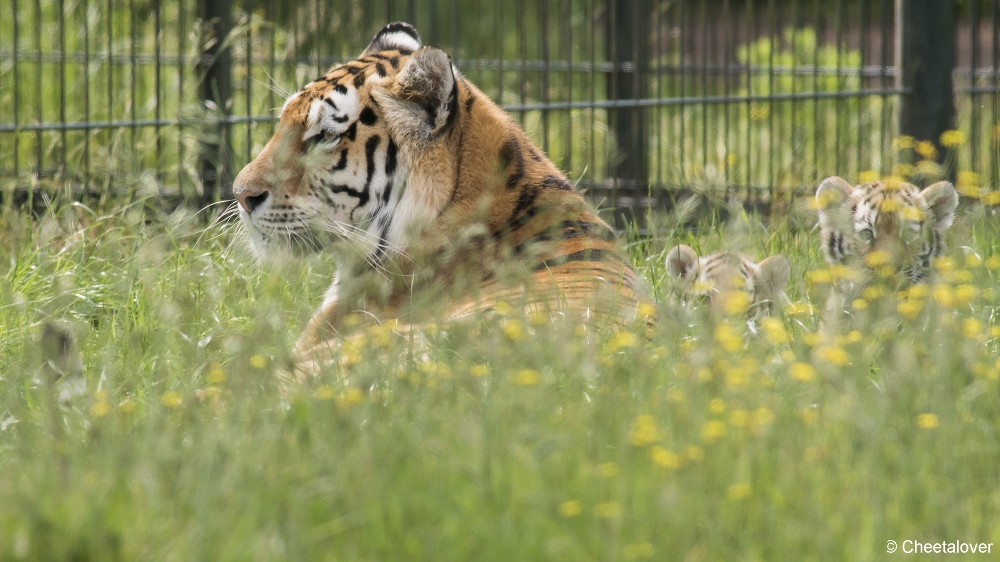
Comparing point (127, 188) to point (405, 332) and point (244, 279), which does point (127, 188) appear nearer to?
point (244, 279)

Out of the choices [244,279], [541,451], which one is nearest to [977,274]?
[541,451]

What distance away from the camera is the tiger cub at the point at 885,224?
12.4 feet

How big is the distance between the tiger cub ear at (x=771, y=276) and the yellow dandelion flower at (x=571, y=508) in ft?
6.89

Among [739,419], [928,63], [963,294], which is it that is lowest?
[739,419]

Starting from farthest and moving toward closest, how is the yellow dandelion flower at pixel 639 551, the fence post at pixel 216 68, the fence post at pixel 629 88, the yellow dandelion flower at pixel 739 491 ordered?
the fence post at pixel 629 88
the fence post at pixel 216 68
the yellow dandelion flower at pixel 739 491
the yellow dandelion flower at pixel 639 551

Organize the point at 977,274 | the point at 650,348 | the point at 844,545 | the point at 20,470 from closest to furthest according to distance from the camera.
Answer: the point at 844,545 < the point at 20,470 < the point at 650,348 < the point at 977,274

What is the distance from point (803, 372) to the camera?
2197mm

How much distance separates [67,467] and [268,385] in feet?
1.28

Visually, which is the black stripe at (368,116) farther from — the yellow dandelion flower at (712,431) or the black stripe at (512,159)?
the yellow dandelion flower at (712,431)

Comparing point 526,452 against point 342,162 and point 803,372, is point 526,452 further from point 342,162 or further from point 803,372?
point 342,162

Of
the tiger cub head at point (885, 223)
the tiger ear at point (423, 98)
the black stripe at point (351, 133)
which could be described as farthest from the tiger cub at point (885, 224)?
the black stripe at point (351, 133)

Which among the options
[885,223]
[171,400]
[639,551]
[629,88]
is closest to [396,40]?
[885,223]

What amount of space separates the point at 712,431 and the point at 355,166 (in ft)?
5.95

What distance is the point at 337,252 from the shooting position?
3.55 metres
